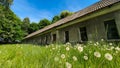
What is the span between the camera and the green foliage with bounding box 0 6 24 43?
111ft

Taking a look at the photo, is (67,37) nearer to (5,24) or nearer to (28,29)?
(5,24)

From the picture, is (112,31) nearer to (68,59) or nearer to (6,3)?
(68,59)

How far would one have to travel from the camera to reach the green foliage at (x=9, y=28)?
34.0 m

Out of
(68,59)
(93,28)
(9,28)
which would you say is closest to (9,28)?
(9,28)

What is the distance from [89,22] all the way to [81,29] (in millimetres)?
1423

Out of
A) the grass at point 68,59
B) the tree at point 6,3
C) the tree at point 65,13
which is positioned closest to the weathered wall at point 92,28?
the grass at point 68,59

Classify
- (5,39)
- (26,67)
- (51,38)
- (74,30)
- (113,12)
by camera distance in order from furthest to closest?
(5,39), (51,38), (74,30), (113,12), (26,67)

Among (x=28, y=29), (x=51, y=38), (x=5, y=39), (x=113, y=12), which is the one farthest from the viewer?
(x=28, y=29)

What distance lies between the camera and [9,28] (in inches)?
1394

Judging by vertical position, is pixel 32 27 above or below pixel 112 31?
above

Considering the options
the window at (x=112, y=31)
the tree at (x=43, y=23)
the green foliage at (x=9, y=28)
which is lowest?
the window at (x=112, y=31)

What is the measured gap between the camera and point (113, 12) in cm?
872

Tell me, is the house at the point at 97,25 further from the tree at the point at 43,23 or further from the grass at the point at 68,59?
the tree at the point at 43,23

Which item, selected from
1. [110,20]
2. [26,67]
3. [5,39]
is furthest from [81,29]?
[5,39]
